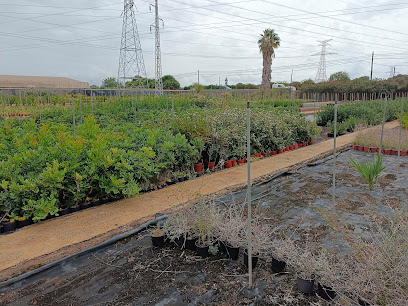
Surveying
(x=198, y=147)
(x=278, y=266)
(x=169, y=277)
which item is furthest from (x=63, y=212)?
(x=278, y=266)

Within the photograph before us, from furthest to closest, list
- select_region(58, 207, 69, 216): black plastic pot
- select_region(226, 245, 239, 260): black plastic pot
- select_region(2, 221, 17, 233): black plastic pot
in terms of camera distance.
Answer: select_region(58, 207, 69, 216): black plastic pot → select_region(2, 221, 17, 233): black plastic pot → select_region(226, 245, 239, 260): black plastic pot

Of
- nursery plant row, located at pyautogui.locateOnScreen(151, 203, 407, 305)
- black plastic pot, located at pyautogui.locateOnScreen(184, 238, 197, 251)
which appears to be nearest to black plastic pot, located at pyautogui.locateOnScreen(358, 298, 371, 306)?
nursery plant row, located at pyautogui.locateOnScreen(151, 203, 407, 305)

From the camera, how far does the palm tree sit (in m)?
29.3

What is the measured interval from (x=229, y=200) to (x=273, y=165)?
2.34 metres

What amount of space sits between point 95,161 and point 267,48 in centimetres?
2842

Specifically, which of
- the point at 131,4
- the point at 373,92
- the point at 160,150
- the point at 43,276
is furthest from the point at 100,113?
the point at 373,92

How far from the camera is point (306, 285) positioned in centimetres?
238

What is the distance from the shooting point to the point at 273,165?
6.59 metres

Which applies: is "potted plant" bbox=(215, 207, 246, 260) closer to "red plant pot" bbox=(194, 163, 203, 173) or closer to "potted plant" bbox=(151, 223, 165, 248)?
"potted plant" bbox=(151, 223, 165, 248)

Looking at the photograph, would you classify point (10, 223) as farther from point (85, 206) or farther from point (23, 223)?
point (85, 206)

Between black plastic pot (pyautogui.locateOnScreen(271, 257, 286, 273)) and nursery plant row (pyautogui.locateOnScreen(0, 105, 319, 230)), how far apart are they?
219cm

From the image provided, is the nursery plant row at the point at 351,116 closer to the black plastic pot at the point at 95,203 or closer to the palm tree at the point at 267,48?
the black plastic pot at the point at 95,203

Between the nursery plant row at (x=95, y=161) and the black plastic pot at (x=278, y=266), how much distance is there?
2.19 m

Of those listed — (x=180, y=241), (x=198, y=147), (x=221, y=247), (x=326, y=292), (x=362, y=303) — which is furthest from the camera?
(x=198, y=147)
